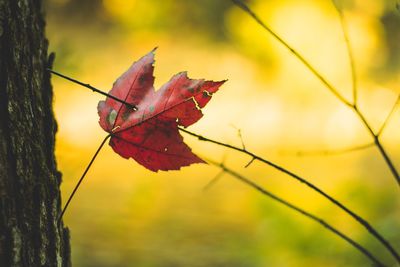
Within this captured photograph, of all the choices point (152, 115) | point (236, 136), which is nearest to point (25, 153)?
point (152, 115)

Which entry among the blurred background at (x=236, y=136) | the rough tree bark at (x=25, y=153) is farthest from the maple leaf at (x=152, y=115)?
the blurred background at (x=236, y=136)

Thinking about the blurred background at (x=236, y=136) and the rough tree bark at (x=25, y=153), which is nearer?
the rough tree bark at (x=25, y=153)

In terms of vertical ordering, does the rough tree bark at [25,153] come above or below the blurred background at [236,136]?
below

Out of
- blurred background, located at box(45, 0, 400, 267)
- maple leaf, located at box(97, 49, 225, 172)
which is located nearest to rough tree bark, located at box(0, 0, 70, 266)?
maple leaf, located at box(97, 49, 225, 172)

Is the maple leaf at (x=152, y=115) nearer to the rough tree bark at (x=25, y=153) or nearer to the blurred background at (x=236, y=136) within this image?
the rough tree bark at (x=25, y=153)

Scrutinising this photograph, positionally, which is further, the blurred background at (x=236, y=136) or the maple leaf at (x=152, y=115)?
the blurred background at (x=236, y=136)

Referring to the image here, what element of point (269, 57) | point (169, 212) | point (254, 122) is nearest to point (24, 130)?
point (169, 212)
